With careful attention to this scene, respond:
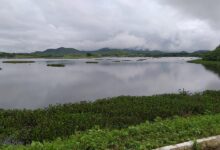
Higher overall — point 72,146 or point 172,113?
point 72,146

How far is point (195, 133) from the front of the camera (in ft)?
25.4

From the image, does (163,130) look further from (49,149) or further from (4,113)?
(4,113)

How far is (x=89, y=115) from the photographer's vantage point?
50.8 feet

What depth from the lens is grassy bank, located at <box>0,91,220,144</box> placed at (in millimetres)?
12587

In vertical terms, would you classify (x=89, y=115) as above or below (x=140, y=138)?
below

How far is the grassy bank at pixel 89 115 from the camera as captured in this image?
12.6 m

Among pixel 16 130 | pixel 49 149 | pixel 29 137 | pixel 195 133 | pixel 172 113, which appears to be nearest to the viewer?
pixel 49 149

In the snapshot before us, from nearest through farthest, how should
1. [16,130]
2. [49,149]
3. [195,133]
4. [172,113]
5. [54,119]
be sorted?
1. [49,149]
2. [195,133]
3. [16,130]
4. [54,119]
5. [172,113]

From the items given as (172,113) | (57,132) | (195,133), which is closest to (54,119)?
(57,132)

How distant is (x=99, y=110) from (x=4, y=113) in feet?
21.1

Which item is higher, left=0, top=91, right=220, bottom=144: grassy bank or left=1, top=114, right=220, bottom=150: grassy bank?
left=1, top=114, right=220, bottom=150: grassy bank

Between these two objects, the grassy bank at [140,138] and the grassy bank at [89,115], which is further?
the grassy bank at [89,115]

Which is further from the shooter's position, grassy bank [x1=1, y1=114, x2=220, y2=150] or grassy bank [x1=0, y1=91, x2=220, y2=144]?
grassy bank [x1=0, y1=91, x2=220, y2=144]

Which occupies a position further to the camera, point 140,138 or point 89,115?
point 89,115
